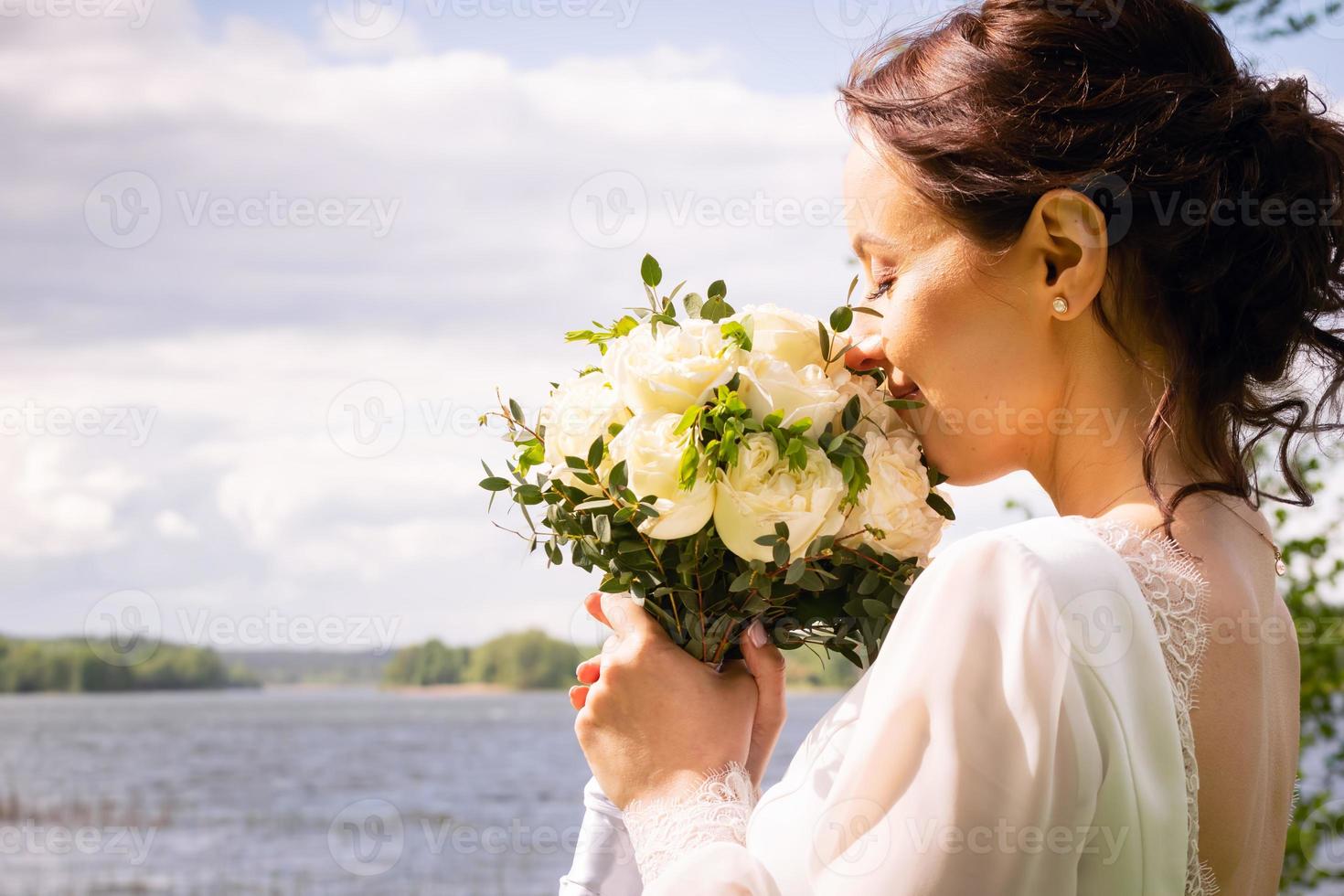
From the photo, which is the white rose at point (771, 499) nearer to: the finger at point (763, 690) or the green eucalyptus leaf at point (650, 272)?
the finger at point (763, 690)

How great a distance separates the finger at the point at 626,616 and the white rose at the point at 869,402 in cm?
49

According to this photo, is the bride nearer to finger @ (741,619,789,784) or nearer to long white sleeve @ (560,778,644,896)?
finger @ (741,619,789,784)

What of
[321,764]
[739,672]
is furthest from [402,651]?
[739,672]

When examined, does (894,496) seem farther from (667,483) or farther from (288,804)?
(288,804)

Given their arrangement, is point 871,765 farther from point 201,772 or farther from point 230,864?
point 201,772

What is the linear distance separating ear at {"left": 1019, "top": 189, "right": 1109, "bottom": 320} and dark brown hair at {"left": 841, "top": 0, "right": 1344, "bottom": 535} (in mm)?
20

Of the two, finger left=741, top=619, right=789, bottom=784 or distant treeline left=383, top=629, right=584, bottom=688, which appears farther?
distant treeline left=383, top=629, right=584, bottom=688

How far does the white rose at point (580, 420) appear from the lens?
194cm

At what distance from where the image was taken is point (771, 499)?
1.81m

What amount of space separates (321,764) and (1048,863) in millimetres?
42932

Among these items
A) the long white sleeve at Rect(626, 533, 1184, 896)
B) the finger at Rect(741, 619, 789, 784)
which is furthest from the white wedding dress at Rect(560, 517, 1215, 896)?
the finger at Rect(741, 619, 789, 784)

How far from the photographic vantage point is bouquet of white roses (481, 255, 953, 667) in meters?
1.83

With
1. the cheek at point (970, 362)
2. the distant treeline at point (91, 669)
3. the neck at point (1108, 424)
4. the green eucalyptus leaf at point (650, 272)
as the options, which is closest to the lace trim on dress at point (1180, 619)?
the neck at point (1108, 424)

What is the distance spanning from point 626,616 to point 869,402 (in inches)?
22.4
